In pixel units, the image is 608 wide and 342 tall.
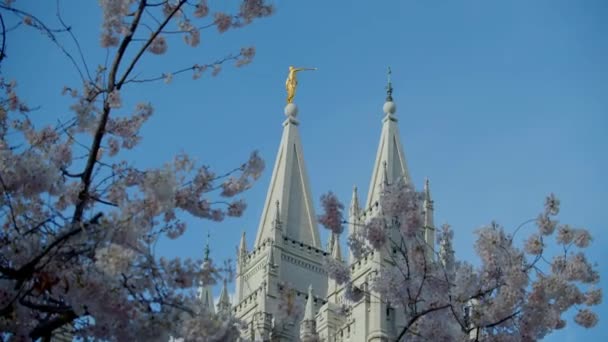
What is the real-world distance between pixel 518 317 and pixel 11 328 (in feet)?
23.9

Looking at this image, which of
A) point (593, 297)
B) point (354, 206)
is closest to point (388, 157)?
point (354, 206)

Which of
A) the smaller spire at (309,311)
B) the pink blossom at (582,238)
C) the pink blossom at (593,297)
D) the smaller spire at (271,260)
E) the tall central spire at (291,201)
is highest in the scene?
the tall central spire at (291,201)

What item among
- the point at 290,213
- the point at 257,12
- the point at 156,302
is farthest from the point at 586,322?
the point at 290,213

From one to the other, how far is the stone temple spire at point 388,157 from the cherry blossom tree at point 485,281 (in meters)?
20.5

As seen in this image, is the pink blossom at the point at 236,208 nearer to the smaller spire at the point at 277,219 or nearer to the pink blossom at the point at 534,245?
the pink blossom at the point at 534,245

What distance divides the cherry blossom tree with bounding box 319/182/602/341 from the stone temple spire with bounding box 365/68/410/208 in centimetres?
2055

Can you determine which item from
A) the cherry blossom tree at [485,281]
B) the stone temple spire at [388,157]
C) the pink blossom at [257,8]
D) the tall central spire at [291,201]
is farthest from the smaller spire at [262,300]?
the pink blossom at [257,8]

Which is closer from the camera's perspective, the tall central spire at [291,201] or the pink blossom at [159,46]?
the pink blossom at [159,46]

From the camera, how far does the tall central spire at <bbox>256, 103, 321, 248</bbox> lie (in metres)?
39.2

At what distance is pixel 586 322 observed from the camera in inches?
509

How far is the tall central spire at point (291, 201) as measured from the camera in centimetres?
3916

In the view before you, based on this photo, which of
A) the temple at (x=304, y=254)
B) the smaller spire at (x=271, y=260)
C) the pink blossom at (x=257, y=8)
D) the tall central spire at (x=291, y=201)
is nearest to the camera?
the pink blossom at (x=257, y=8)

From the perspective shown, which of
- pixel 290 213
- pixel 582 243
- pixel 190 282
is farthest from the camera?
pixel 290 213

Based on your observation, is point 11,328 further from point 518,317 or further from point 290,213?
point 290,213
